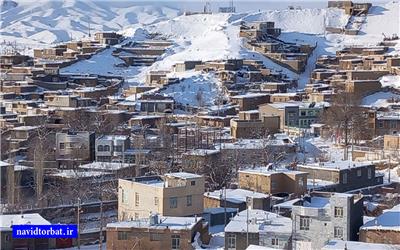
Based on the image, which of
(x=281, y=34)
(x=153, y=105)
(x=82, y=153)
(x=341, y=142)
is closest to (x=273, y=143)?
(x=341, y=142)

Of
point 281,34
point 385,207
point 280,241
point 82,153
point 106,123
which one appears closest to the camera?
point 280,241

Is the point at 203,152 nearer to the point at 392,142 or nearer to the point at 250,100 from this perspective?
the point at 392,142

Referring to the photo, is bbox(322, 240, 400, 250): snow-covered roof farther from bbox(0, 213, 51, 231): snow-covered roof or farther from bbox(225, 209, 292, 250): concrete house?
bbox(0, 213, 51, 231): snow-covered roof

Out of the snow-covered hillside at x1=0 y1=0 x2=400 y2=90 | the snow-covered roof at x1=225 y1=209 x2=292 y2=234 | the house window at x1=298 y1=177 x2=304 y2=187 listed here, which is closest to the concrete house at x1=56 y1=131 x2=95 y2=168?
the house window at x1=298 y1=177 x2=304 y2=187

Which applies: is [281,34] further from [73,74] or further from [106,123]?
[106,123]

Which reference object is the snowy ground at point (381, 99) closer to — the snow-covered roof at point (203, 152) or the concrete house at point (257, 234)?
the snow-covered roof at point (203, 152)

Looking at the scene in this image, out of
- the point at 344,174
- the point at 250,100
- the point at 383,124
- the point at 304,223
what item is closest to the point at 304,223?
the point at 304,223
